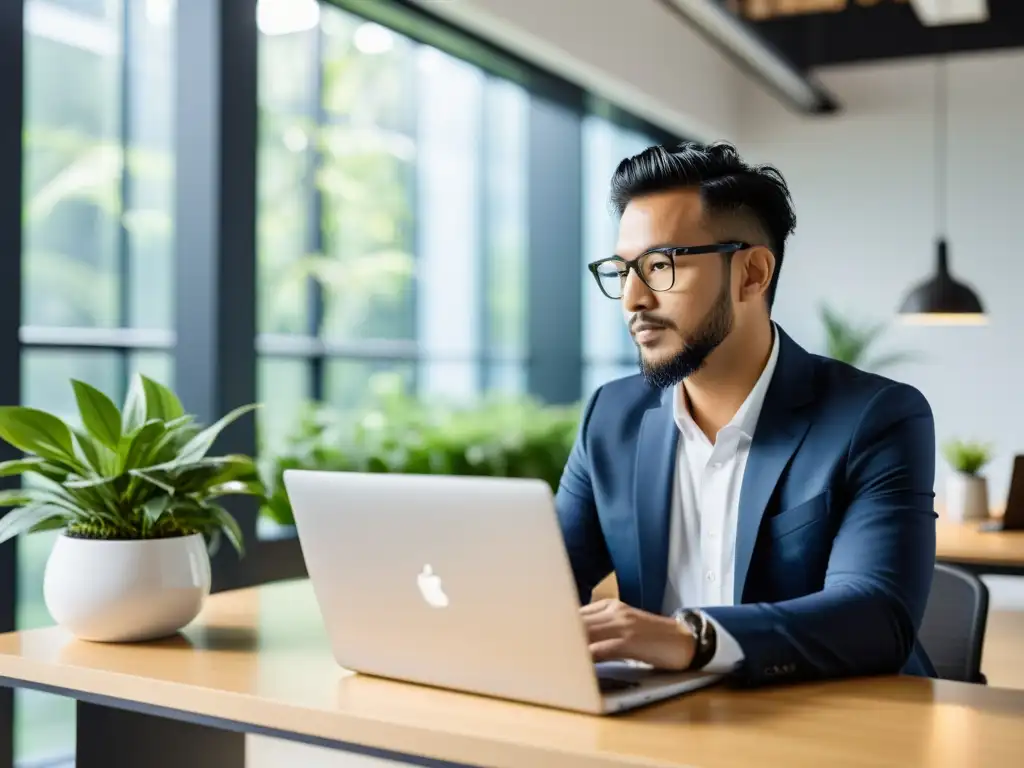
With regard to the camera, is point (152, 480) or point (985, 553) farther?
point (985, 553)

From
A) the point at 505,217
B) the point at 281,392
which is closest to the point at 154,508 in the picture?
the point at 281,392

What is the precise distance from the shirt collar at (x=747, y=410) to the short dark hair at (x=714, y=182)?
149 mm

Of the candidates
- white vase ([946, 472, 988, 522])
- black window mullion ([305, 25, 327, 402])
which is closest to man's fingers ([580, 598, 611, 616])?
white vase ([946, 472, 988, 522])

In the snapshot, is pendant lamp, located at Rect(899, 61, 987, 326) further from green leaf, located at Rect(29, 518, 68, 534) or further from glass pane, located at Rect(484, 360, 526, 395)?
green leaf, located at Rect(29, 518, 68, 534)

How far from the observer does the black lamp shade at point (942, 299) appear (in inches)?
239

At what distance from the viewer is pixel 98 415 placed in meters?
2.07

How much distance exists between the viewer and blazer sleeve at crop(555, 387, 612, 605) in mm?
2236

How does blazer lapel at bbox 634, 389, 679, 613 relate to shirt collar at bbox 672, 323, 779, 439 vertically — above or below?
below

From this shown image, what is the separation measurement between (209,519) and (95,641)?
10.7 inches

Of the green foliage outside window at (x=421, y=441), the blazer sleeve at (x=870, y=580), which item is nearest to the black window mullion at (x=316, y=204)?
the green foliage outside window at (x=421, y=441)

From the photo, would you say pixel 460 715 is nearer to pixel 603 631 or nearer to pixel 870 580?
pixel 603 631

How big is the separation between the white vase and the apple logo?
3323 mm

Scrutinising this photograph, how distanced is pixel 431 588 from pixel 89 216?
3445 millimetres

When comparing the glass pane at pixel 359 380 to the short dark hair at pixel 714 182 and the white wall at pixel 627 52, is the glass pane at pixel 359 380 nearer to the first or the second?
the white wall at pixel 627 52
